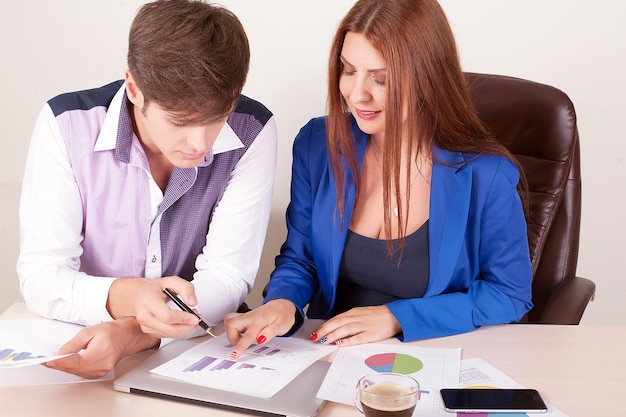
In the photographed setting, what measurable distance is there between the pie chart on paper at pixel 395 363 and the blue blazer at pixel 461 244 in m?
0.22

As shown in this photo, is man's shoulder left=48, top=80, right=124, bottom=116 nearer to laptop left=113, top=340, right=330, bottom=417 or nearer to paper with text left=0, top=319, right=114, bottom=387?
paper with text left=0, top=319, right=114, bottom=387

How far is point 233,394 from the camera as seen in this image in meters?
1.36

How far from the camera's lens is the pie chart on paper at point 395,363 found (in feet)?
4.93

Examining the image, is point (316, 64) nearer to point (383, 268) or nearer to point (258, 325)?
point (383, 268)

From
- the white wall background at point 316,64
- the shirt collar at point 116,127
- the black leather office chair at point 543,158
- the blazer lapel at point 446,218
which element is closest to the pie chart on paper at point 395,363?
the blazer lapel at point 446,218

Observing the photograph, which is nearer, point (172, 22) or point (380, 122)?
point (172, 22)

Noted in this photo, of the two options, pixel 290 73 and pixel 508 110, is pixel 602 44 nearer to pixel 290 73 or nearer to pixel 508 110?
pixel 508 110

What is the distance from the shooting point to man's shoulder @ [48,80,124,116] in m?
1.77

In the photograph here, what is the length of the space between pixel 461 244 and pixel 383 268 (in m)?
0.20

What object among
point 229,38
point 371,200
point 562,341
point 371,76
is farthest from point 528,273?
point 229,38

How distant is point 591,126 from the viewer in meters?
2.65

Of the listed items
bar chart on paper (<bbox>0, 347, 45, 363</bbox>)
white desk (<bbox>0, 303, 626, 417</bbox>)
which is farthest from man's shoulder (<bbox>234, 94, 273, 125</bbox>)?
bar chart on paper (<bbox>0, 347, 45, 363</bbox>)

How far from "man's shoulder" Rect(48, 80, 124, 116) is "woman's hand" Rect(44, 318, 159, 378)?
556mm

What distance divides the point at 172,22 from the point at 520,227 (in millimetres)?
960
